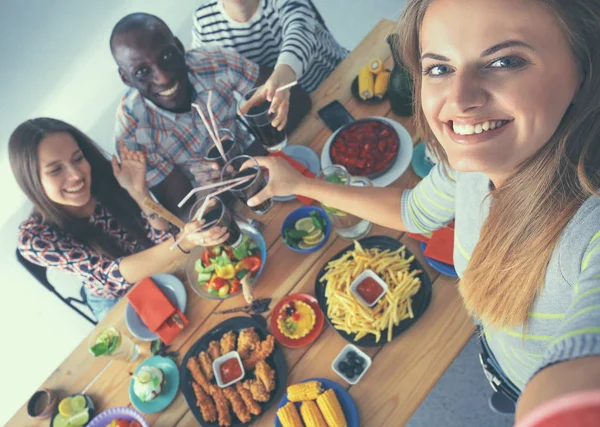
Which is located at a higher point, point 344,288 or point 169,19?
point 169,19

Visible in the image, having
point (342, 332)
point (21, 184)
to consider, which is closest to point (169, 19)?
point (21, 184)

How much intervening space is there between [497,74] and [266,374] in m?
1.17

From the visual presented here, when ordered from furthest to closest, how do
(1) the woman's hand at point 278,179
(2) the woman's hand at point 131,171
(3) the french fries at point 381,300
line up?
(2) the woman's hand at point 131,171 < (1) the woman's hand at point 278,179 < (3) the french fries at point 381,300

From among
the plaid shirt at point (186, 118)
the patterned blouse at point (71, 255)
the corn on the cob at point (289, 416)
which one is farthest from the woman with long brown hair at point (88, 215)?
the corn on the cob at point (289, 416)

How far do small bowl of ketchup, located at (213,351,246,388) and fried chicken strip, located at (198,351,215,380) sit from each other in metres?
0.04

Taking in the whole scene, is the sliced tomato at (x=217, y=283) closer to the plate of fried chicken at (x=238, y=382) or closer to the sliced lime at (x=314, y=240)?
the plate of fried chicken at (x=238, y=382)

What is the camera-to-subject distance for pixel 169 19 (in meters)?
3.56

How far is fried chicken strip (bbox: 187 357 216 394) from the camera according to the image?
151cm

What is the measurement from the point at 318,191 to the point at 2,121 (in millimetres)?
2487

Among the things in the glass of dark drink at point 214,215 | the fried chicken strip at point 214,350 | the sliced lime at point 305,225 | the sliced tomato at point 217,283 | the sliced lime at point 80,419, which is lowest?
the fried chicken strip at point 214,350

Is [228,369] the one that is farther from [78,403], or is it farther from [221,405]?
[78,403]

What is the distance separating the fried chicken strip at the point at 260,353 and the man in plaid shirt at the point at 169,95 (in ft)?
2.98

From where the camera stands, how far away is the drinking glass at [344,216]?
164 centimetres

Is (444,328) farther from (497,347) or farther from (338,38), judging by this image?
(338,38)
